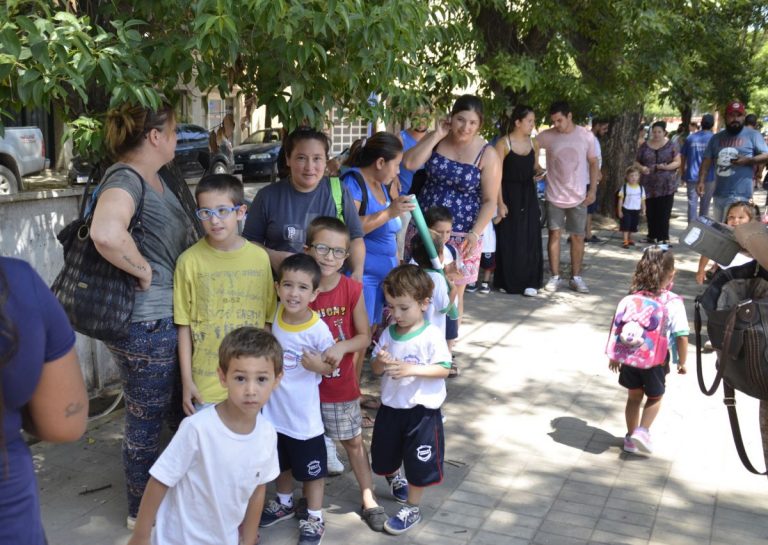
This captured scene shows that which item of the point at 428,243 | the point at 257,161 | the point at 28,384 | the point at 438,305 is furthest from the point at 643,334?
the point at 257,161

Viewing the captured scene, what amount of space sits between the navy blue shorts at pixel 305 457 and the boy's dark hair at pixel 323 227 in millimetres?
914

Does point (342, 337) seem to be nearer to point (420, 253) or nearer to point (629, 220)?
point (420, 253)

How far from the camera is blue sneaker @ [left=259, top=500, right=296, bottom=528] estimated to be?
4.33 metres

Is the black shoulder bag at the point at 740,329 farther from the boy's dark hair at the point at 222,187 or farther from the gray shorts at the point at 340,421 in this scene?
the boy's dark hair at the point at 222,187

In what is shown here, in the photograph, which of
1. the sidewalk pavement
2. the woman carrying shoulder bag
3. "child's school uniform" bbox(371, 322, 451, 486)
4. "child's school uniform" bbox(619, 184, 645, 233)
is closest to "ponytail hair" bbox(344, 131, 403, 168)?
"child's school uniform" bbox(371, 322, 451, 486)

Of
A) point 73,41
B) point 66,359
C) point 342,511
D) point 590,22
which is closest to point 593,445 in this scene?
point 342,511

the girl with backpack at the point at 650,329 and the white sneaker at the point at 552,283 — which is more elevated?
the girl with backpack at the point at 650,329

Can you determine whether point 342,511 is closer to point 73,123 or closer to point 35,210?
point 73,123

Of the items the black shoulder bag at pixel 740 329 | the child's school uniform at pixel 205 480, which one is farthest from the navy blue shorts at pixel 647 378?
the child's school uniform at pixel 205 480

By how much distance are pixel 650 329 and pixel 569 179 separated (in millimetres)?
4628

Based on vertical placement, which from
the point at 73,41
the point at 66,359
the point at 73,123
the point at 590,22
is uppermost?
the point at 590,22

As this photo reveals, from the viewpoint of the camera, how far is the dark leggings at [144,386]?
13.2 feet

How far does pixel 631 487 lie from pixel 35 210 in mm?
3703

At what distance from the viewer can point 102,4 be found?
15.4ft
